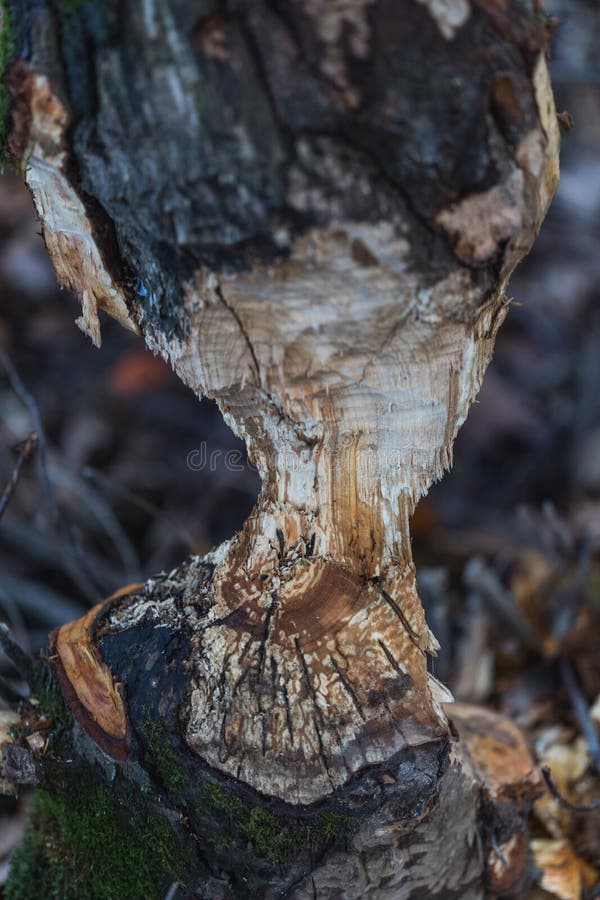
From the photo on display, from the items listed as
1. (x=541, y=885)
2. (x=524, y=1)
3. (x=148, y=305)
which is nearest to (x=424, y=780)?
(x=541, y=885)

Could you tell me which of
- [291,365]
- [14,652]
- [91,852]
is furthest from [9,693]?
[291,365]

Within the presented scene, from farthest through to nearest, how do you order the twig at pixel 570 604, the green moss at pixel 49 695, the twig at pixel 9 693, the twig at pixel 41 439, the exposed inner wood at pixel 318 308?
the twig at pixel 570 604 → the twig at pixel 41 439 → the twig at pixel 9 693 → the green moss at pixel 49 695 → the exposed inner wood at pixel 318 308

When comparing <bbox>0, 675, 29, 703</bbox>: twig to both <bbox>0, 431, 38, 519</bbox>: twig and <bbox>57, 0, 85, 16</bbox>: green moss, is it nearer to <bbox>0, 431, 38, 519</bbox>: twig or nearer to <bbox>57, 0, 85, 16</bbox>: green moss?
<bbox>0, 431, 38, 519</bbox>: twig

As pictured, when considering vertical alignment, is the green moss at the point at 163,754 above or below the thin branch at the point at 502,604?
below

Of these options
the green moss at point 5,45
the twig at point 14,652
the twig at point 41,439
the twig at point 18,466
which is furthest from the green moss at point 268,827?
the green moss at point 5,45

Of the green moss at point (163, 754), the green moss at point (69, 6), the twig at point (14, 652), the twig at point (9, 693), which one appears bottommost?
the green moss at point (163, 754)

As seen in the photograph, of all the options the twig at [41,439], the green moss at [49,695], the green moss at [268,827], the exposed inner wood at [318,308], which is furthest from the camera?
the twig at [41,439]

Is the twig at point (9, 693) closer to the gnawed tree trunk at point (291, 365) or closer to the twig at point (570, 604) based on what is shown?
the gnawed tree trunk at point (291, 365)

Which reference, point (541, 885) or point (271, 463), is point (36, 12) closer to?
point (271, 463)

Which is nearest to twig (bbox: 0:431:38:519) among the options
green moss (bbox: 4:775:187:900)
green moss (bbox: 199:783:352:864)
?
green moss (bbox: 4:775:187:900)
